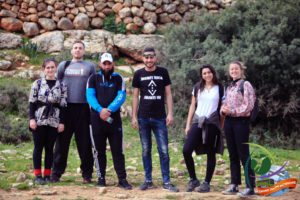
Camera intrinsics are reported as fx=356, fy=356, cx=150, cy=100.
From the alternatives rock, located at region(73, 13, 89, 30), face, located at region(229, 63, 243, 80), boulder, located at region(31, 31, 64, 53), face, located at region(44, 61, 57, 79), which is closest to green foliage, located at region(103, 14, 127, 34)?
rock, located at region(73, 13, 89, 30)

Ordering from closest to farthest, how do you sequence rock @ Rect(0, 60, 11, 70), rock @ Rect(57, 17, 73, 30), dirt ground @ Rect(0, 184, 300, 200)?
dirt ground @ Rect(0, 184, 300, 200) < rock @ Rect(0, 60, 11, 70) < rock @ Rect(57, 17, 73, 30)

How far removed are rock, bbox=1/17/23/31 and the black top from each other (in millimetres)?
8925

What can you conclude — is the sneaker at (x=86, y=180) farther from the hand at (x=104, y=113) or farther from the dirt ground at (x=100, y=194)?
the hand at (x=104, y=113)

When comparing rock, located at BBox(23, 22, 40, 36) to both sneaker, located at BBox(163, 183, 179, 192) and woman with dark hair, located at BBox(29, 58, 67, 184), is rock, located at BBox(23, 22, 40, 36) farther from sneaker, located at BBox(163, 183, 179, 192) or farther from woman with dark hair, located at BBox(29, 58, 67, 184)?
sneaker, located at BBox(163, 183, 179, 192)

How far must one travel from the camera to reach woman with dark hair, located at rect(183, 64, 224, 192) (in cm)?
477

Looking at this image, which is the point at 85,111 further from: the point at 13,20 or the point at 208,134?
the point at 13,20

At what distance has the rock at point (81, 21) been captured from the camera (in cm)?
1298

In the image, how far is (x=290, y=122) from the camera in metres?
10.4

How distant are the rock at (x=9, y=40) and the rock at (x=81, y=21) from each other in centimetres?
205

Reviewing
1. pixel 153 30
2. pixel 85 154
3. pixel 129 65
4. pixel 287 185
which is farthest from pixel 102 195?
pixel 153 30

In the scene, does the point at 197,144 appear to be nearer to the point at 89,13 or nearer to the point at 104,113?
the point at 104,113

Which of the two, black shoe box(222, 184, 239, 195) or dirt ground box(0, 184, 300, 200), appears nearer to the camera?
dirt ground box(0, 184, 300, 200)

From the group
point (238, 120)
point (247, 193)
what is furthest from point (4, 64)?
point (247, 193)

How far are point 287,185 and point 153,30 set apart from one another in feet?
31.6
